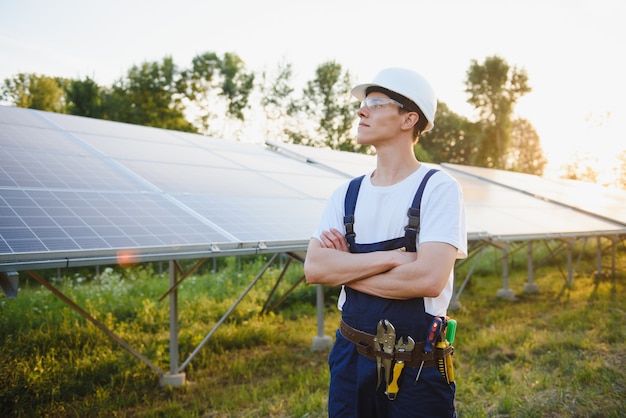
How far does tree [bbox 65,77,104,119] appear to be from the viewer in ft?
83.6

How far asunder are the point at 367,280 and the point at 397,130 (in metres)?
0.74

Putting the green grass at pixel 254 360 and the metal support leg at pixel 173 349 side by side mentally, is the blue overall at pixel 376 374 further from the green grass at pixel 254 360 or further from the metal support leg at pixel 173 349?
the metal support leg at pixel 173 349

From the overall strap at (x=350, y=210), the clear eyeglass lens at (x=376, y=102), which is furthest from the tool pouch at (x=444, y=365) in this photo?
the clear eyeglass lens at (x=376, y=102)

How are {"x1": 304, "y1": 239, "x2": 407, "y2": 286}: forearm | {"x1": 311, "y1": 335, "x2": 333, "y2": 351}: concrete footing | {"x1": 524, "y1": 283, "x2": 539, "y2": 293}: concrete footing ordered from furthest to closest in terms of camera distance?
1. {"x1": 524, "y1": 283, "x2": 539, "y2": 293}: concrete footing
2. {"x1": 311, "y1": 335, "x2": 333, "y2": 351}: concrete footing
3. {"x1": 304, "y1": 239, "x2": 407, "y2": 286}: forearm

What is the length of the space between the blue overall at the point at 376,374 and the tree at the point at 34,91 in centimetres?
3978

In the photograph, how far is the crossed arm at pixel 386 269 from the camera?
6.74ft

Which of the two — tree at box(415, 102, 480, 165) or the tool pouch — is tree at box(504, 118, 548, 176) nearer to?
tree at box(415, 102, 480, 165)

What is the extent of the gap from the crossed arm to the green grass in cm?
260

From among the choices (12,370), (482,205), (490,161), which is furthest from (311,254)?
(490,161)

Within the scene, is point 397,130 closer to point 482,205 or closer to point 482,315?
point 482,205

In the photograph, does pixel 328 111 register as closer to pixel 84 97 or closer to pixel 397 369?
pixel 84 97

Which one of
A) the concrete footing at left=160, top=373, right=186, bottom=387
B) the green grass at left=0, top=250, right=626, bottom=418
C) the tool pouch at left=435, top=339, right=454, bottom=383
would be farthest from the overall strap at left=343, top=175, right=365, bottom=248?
the concrete footing at left=160, top=373, right=186, bottom=387

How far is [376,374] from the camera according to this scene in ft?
6.96

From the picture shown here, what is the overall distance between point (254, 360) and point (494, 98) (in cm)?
3285
